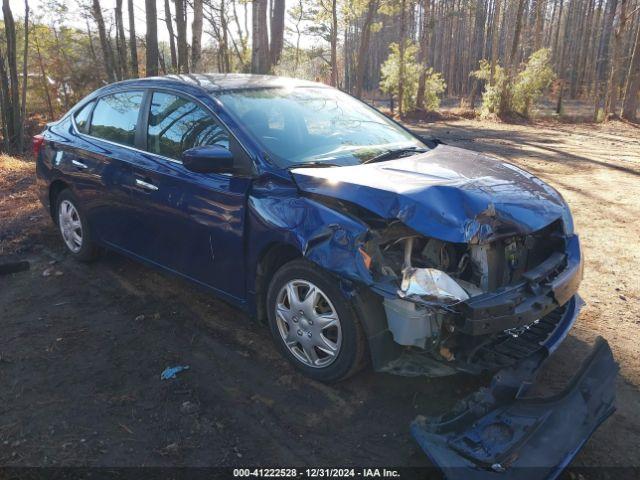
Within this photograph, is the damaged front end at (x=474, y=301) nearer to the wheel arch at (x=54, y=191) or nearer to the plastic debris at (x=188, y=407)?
the plastic debris at (x=188, y=407)

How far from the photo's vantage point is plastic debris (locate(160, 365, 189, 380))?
10.8ft

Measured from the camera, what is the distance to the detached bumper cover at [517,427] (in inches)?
88.5

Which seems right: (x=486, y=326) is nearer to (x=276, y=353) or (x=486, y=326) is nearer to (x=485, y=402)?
(x=485, y=402)

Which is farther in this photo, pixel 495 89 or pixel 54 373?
pixel 495 89

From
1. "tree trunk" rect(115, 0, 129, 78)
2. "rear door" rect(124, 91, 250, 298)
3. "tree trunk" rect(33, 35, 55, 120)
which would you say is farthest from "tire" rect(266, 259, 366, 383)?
"tree trunk" rect(33, 35, 55, 120)

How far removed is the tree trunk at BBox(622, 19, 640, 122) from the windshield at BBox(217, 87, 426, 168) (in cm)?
1885

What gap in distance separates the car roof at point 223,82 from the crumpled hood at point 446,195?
122 cm

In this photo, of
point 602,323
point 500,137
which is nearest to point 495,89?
point 500,137

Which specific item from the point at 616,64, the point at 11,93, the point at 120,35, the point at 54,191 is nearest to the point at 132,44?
the point at 120,35

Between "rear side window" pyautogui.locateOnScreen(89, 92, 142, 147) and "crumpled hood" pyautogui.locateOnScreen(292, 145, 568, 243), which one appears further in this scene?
"rear side window" pyautogui.locateOnScreen(89, 92, 142, 147)

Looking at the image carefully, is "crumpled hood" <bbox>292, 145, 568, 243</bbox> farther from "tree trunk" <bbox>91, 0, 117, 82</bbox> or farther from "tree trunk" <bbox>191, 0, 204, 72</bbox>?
"tree trunk" <bbox>91, 0, 117, 82</bbox>

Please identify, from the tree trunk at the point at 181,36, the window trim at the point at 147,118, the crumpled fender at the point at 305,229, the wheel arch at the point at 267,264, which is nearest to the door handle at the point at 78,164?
the window trim at the point at 147,118

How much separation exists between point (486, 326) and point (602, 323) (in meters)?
1.94

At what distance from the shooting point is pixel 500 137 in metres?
15.4
